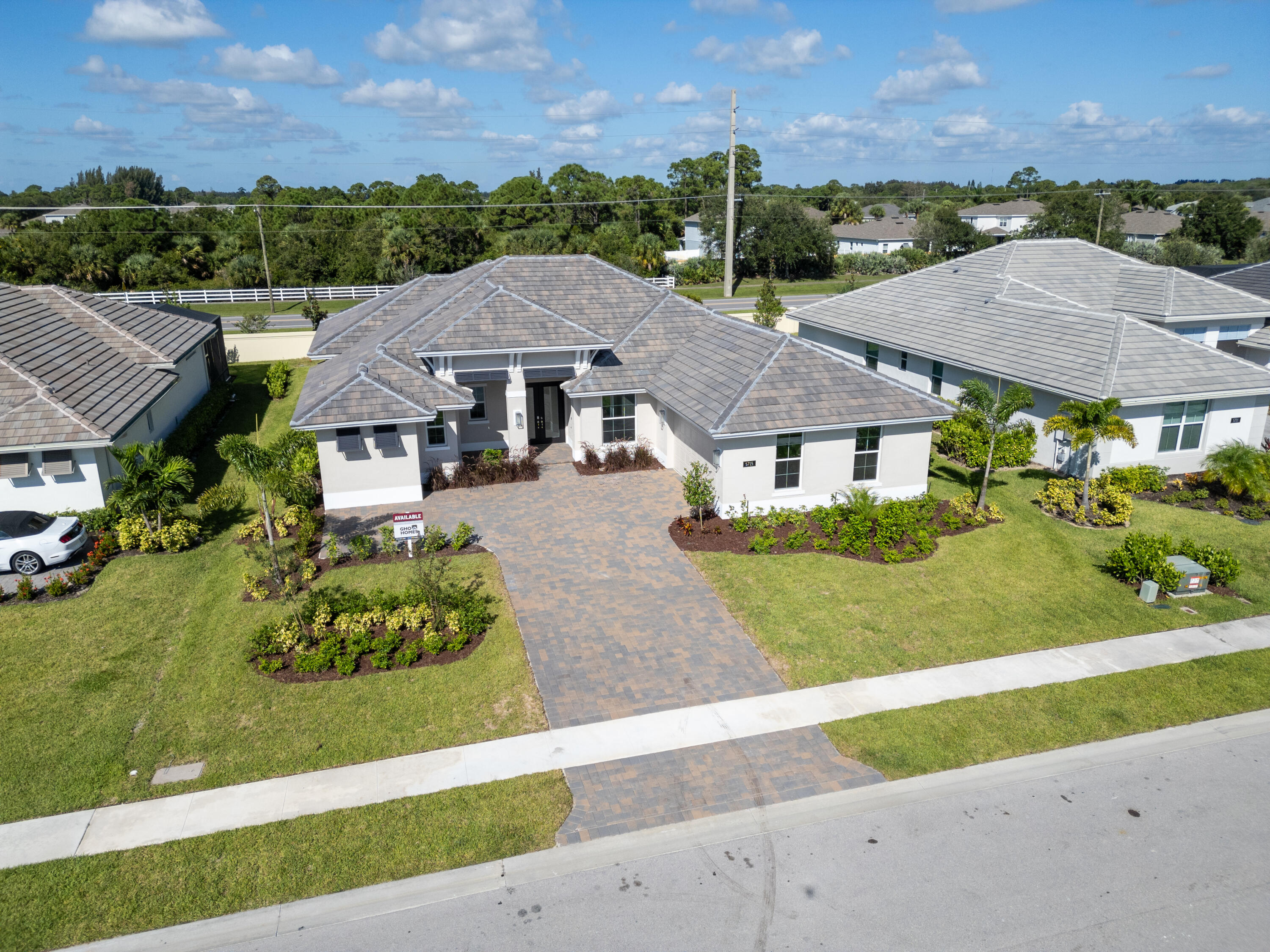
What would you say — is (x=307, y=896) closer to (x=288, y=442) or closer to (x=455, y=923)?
(x=455, y=923)

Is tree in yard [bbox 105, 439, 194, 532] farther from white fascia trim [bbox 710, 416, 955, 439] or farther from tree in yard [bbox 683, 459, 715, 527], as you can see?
white fascia trim [bbox 710, 416, 955, 439]

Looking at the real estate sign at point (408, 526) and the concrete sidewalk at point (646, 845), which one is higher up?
the real estate sign at point (408, 526)

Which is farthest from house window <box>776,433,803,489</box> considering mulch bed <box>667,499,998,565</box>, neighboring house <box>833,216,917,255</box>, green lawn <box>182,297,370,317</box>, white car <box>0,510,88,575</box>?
neighboring house <box>833,216,917,255</box>

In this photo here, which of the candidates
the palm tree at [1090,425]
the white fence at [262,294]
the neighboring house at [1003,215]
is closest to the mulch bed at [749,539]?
the palm tree at [1090,425]

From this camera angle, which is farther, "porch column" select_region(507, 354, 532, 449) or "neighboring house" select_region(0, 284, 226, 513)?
"porch column" select_region(507, 354, 532, 449)

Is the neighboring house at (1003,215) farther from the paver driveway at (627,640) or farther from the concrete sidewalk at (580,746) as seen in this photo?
the concrete sidewalk at (580,746)
